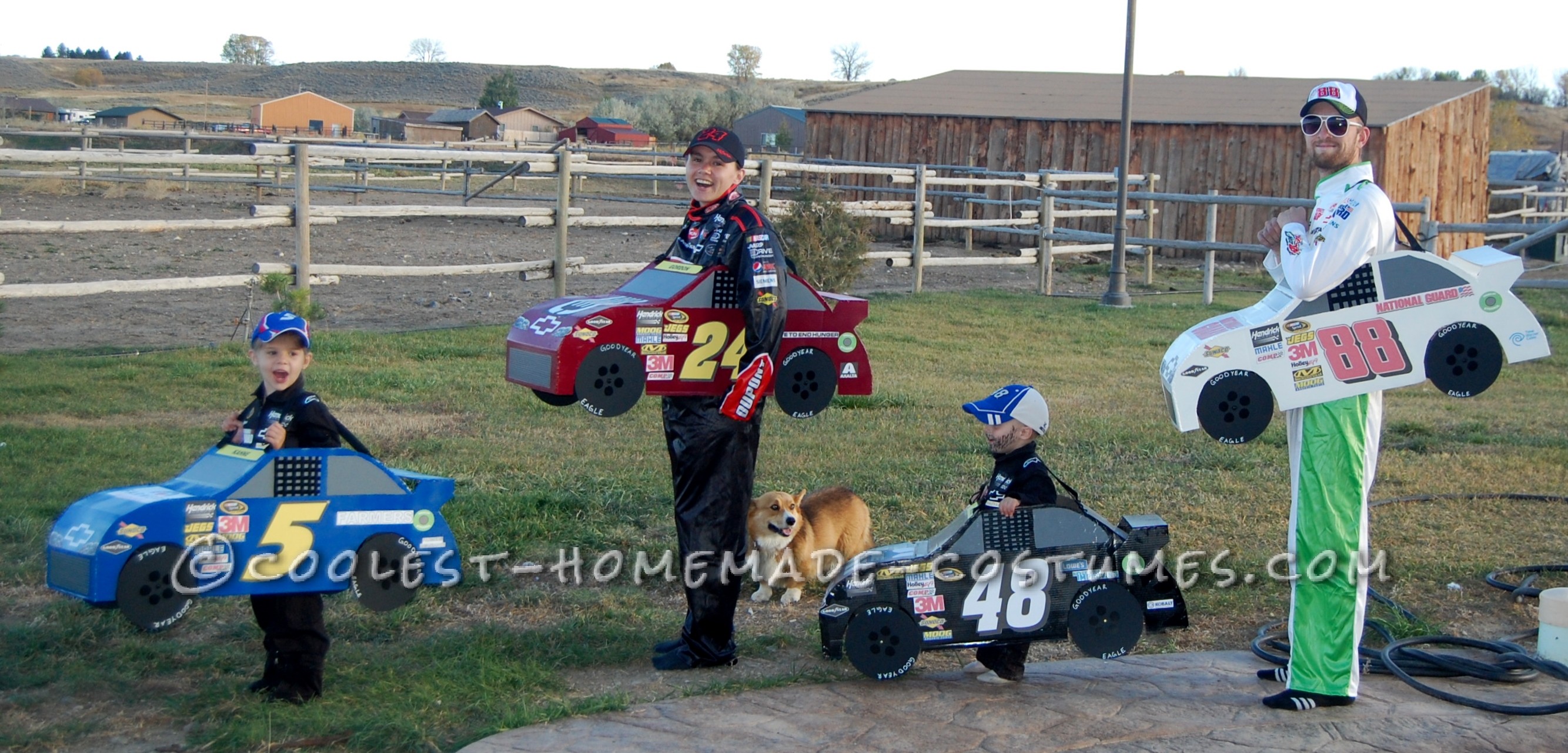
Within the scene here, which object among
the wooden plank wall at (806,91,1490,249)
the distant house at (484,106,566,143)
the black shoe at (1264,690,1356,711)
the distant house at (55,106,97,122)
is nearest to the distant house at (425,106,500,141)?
the distant house at (484,106,566,143)

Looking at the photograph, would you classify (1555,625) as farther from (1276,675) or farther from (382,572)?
(382,572)

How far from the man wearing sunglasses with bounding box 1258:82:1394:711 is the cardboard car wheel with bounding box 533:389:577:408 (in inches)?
88.7

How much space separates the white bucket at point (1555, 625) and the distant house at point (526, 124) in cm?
5959

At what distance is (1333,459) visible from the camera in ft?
13.0

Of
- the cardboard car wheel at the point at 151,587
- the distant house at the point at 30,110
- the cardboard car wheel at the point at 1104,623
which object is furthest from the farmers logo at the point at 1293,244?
the distant house at the point at 30,110

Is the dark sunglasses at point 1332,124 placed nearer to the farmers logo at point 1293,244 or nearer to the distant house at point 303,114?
the farmers logo at point 1293,244

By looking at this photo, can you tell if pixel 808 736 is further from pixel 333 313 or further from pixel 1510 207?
pixel 1510 207

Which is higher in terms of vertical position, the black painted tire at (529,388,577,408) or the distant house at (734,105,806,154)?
the distant house at (734,105,806,154)

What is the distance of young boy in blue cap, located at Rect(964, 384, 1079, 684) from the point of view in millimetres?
4340

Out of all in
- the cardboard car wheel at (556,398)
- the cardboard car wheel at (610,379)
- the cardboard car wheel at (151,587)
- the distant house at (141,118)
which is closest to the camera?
the cardboard car wheel at (151,587)

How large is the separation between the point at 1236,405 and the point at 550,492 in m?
3.44

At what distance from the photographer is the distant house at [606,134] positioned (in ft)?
185

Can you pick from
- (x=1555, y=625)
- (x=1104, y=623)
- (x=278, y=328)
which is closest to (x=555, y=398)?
(x=278, y=328)

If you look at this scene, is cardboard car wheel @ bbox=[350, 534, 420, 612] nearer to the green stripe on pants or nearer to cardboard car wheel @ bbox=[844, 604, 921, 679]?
A: cardboard car wheel @ bbox=[844, 604, 921, 679]
